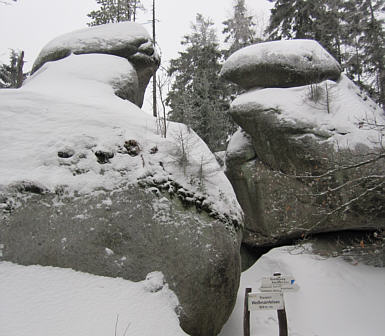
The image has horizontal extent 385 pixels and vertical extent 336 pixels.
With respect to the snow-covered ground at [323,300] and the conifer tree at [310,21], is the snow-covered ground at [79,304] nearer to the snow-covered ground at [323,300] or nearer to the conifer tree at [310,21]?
the snow-covered ground at [323,300]

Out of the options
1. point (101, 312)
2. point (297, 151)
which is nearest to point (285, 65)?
point (297, 151)

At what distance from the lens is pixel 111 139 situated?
197 inches

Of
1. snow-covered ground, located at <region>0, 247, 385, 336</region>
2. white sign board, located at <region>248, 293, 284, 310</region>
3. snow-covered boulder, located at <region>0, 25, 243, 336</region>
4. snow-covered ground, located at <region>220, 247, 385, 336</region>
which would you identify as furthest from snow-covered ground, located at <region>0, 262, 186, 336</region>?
snow-covered ground, located at <region>220, 247, 385, 336</region>

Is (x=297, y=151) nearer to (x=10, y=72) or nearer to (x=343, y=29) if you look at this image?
(x=343, y=29)

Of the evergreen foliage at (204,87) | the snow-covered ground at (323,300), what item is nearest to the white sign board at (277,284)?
the snow-covered ground at (323,300)

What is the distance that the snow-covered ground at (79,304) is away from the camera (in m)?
2.95

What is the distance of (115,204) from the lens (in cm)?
430

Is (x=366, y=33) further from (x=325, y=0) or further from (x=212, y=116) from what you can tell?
(x=212, y=116)

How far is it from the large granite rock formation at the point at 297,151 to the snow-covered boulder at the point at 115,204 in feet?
12.6

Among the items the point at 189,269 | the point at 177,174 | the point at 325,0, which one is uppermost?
the point at 325,0

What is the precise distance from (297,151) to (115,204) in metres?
6.27

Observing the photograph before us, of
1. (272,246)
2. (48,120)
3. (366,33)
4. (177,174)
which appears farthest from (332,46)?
(48,120)

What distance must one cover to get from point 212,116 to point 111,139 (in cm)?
947

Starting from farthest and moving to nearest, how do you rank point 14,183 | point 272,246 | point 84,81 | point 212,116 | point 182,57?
1. point 182,57
2. point 212,116
3. point 272,246
4. point 84,81
5. point 14,183
